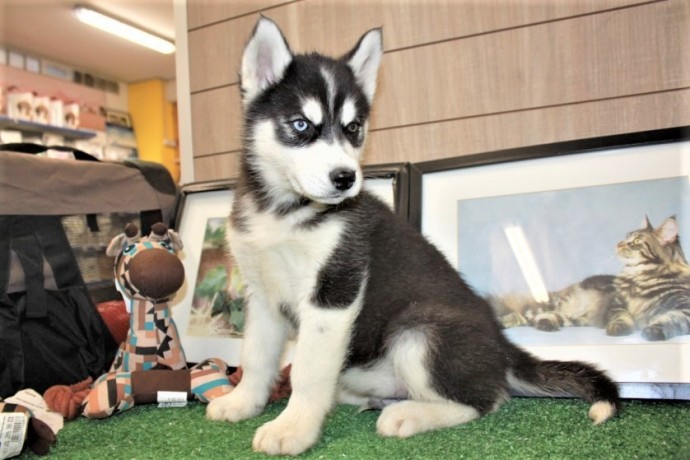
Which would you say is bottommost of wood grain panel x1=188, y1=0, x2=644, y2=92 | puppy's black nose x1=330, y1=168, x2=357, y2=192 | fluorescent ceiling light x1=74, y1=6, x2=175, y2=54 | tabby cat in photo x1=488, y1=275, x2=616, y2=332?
tabby cat in photo x1=488, y1=275, x2=616, y2=332

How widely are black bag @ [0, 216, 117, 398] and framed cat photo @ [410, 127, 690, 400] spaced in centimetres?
155

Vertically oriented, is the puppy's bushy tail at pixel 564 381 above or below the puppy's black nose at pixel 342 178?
below

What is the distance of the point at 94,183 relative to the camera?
268cm

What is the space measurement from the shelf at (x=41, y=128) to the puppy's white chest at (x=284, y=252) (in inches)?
299

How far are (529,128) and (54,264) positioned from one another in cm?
231

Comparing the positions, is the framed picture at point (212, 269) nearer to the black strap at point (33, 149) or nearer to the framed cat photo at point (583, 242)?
the framed cat photo at point (583, 242)

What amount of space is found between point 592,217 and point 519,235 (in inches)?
11.8

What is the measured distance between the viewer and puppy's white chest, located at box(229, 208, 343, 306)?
1.78 metres

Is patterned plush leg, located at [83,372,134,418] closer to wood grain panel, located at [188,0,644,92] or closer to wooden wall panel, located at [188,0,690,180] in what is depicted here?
wooden wall panel, located at [188,0,690,180]

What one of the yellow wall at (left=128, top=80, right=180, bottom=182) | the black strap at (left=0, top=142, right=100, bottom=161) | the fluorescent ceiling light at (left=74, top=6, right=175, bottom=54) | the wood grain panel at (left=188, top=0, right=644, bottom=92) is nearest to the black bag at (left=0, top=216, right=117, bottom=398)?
the black strap at (left=0, top=142, right=100, bottom=161)

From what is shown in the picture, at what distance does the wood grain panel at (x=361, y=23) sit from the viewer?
2625 millimetres

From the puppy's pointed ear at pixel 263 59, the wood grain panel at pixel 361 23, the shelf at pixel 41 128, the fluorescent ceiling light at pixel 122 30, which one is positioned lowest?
the puppy's pointed ear at pixel 263 59

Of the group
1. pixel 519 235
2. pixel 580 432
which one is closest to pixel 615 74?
pixel 519 235

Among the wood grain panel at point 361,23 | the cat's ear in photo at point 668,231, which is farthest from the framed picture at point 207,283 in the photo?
the cat's ear in photo at point 668,231
